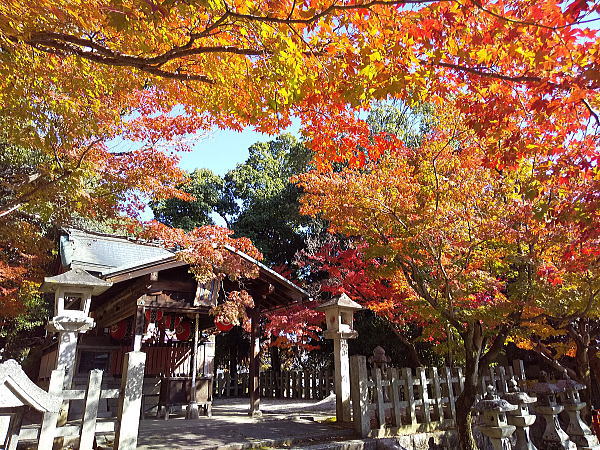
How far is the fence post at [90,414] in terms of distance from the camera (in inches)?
206

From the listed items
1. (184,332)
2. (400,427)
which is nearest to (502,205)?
(400,427)

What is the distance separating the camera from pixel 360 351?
1859 centimetres

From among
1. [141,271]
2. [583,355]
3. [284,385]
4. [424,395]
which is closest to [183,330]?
[141,271]

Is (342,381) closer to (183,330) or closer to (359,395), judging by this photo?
(359,395)

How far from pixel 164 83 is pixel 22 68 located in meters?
2.07

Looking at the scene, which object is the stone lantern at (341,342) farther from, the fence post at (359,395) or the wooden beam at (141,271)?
the wooden beam at (141,271)

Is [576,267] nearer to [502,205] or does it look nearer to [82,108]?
[502,205]

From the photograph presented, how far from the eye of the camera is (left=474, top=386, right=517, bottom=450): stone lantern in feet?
16.3

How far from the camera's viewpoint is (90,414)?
5.31 m

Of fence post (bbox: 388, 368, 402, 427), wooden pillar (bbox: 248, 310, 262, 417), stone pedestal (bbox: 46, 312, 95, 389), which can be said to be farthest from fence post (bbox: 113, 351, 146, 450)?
wooden pillar (bbox: 248, 310, 262, 417)

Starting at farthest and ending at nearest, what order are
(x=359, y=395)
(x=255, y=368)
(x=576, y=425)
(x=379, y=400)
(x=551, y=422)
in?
(x=255, y=368), (x=379, y=400), (x=359, y=395), (x=576, y=425), (x=551, y=422)

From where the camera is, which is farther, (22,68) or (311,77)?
(22,68)

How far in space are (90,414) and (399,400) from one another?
5.39 meters

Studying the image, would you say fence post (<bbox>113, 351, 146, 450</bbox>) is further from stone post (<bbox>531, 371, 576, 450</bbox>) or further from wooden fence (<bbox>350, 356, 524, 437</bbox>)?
stone post (<bbox>531, 371, 576, 450</bbox>)
